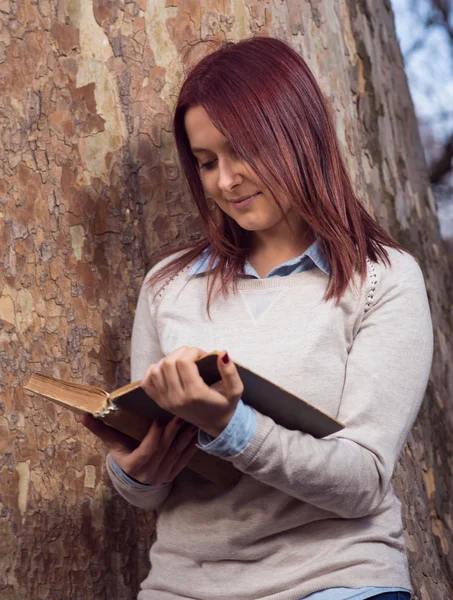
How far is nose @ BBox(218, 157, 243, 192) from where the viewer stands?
156 cm

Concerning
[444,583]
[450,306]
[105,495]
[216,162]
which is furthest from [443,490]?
[216,162]

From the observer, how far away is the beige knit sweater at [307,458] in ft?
4.35

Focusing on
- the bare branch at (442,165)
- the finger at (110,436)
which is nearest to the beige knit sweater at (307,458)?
the finger at (110,436)

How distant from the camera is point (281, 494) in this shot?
1433mm

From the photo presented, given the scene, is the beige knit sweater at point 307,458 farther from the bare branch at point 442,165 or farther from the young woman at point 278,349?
the bare branch at point 442,165

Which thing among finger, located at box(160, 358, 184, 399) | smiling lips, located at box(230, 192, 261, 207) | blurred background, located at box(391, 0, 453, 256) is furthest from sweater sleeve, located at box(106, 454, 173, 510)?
blurred background, located at box(391, 0, 453, 256)

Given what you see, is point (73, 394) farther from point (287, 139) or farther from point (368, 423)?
point (287, 139)

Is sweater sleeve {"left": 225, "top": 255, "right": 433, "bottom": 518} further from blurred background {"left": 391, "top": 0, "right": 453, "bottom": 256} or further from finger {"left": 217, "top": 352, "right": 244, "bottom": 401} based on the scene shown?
blurred background {"left": 391, "top": 0, "right": 453, "bottom": 256}

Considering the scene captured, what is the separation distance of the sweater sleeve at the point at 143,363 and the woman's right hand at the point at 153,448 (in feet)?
0.14

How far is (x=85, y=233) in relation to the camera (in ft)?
6.30

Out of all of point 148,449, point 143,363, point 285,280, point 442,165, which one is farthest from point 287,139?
point 442,165

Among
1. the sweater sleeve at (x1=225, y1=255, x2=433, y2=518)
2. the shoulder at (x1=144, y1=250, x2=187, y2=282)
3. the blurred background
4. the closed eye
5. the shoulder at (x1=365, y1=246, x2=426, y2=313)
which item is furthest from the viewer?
the blurred background

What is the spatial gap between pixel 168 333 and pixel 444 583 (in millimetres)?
978

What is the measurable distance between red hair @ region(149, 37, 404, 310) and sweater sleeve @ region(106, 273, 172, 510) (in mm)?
151
